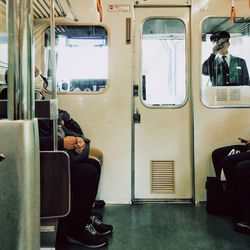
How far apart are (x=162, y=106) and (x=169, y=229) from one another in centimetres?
131

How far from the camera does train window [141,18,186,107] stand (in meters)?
3.52

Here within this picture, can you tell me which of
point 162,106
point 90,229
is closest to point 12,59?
point 90,229

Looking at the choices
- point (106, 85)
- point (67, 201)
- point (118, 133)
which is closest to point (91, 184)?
point (118, 133)

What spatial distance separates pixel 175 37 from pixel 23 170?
10.9 ft

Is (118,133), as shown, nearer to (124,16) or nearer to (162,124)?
(162,124)

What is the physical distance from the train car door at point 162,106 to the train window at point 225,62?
0.20 meters

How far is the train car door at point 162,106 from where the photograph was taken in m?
3.52

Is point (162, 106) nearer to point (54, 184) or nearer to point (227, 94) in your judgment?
point (227, 94)

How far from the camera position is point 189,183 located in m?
3.57

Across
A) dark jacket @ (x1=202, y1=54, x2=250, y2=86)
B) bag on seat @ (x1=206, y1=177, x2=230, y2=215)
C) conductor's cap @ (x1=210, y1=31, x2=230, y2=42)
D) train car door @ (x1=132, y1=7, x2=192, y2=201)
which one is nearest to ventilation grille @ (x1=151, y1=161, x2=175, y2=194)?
train car door @ (x1=132, y1=7, x2=192, y2=201)

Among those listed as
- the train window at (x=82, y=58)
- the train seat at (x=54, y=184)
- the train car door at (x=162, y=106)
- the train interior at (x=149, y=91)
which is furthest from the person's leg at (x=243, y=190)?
the train seat at (x=54, y=184)

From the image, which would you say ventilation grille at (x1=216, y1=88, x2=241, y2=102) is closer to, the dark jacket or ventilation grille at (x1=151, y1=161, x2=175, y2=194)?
the dark jacket

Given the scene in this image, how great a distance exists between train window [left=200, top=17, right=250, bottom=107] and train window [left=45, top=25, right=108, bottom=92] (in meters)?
1.07

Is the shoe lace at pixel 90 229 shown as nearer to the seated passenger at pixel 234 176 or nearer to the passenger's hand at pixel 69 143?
the passenger's hand at pixel 69 143
